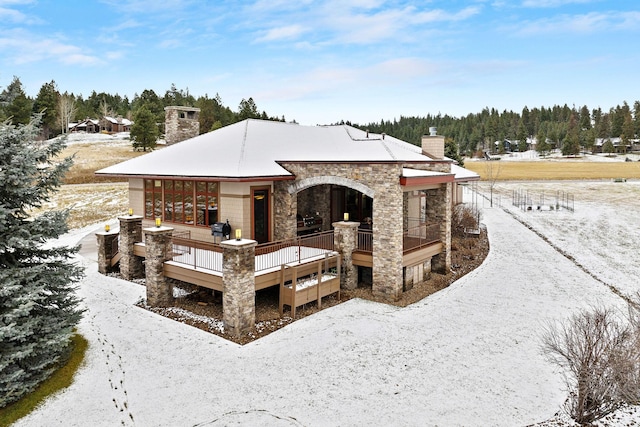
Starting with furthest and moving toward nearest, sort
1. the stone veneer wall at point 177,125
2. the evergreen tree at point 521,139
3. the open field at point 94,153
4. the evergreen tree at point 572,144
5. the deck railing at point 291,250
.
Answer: the evergreen tree at point 521,139, the evergreen tree at point 572,144, the open field at point 94,153, the stone veneer wall at point 177,125, the deck railing at point 291,250

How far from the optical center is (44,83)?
79.1 m

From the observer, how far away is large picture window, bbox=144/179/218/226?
16328mm

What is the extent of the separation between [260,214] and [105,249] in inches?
284

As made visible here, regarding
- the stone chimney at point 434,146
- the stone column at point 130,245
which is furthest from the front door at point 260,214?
the stone chimney at point 434,146

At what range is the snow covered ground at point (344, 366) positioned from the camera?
8.03 meters

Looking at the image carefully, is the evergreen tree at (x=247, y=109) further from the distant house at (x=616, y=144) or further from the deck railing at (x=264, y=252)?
the distant house at (x=616, y=144)

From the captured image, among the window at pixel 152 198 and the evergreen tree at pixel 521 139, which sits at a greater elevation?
the evergreen tree at pixel 521 139

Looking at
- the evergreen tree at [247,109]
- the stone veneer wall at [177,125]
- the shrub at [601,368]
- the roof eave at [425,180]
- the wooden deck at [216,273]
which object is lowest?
the shrub at [601,368]

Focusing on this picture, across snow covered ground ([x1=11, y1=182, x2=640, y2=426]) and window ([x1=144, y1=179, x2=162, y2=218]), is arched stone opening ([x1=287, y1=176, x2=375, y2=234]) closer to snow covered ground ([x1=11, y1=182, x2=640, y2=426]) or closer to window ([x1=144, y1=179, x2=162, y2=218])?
snow covered ground ([x1=11, y1=182, x2=640, y2=426])

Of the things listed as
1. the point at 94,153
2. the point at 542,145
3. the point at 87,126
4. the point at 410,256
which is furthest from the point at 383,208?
the point at 542,145

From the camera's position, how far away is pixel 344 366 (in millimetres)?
9812

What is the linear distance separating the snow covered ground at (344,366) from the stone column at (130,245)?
689 mm

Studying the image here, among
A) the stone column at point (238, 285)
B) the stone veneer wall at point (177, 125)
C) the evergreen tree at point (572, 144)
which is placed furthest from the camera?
the evergreen tree at point (572, 144)

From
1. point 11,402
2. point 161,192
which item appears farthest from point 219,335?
point 161,192
